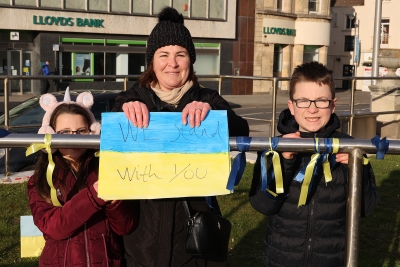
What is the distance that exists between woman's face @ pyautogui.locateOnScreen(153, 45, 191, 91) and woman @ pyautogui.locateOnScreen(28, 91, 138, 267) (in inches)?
16.8

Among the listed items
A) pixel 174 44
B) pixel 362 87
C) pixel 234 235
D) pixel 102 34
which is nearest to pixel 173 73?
pixel 174 44

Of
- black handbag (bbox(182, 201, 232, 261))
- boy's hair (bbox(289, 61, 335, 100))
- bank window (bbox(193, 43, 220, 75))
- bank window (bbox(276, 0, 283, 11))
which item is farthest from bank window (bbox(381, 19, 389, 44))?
black handbag (bbox(182, 201, 232, 261))

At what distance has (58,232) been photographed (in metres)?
2.74

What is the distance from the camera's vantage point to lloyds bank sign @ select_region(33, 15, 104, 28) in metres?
27.8

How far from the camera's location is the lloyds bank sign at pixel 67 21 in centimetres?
2781

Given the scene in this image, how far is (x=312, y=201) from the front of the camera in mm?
2893

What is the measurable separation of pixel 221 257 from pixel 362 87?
4085 centimetres

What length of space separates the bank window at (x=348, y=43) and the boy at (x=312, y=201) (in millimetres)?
50728

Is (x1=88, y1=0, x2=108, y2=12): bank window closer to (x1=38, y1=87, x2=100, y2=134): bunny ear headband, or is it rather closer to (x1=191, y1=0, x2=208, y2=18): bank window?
(x1=191, y1=0, x2=208, y2=18): bank window

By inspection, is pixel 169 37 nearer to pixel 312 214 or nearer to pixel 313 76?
pixel 313 76

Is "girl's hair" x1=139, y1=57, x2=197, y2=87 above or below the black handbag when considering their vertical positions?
above

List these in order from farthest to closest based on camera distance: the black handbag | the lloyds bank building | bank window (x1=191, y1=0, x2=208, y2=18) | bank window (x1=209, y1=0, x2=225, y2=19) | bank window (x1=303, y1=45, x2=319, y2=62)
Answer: bank window (x1=303, y1=45, x2=319, y2=62) < bank window (x1=209, y1=0, x2=225, y2=19) < bank window (x1=191, y1=0, x2=208, y2=18) < the lloyds bank building < the black handbag

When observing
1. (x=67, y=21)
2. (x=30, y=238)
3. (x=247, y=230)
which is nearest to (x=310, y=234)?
(x=30, y=238)

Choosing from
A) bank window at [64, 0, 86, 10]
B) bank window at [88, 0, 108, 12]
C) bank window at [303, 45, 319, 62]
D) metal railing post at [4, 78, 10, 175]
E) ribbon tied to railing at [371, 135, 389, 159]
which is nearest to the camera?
ribbon tied to railing at [371, 135, 389, 159]
